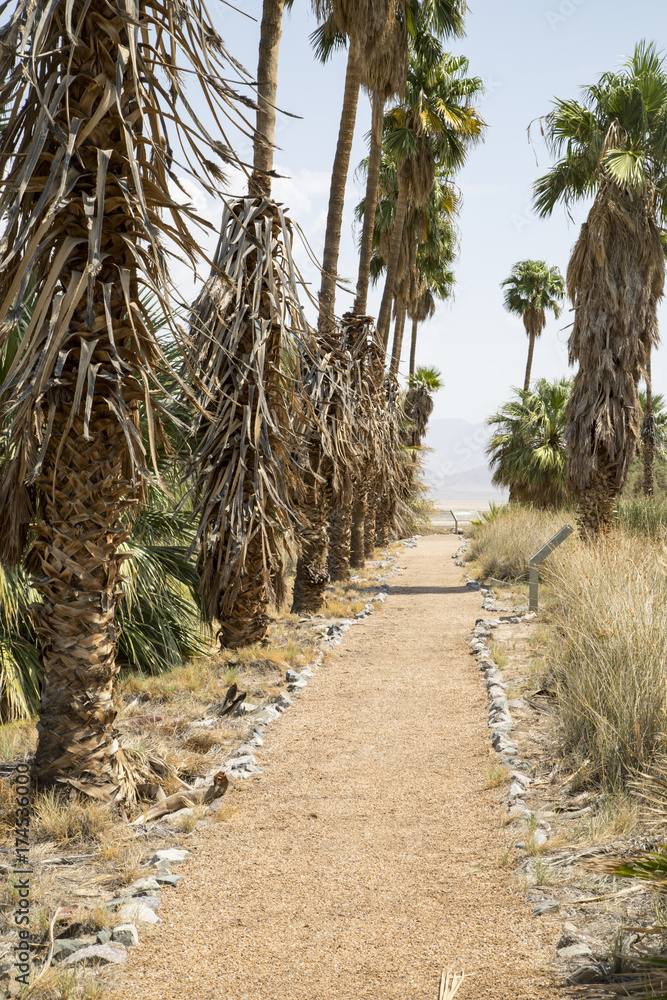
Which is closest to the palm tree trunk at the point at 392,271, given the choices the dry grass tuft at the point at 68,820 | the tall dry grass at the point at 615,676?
the tall dry grass at the point at 615,676

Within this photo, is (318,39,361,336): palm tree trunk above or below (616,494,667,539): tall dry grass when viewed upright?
above

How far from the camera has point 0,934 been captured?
120 inches

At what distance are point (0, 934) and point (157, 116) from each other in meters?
3.99

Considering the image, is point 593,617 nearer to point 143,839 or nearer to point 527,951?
point 527,951

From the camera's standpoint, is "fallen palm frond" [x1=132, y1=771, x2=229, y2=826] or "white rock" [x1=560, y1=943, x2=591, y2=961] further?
"fallen palm frond" [x1=132, y1=771, x2=229, y2=826]

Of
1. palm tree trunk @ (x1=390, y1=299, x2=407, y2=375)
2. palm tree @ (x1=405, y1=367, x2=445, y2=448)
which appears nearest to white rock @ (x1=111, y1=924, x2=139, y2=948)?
palm tree trunk @ (x1=390, y1=299, x2=407, y2=375)

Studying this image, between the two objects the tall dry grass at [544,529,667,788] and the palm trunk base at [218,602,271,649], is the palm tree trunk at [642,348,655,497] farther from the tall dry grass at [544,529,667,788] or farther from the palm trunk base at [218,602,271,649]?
the tall dry grass at [544,529,667,788]

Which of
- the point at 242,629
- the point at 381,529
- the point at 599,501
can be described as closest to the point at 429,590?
the point at 599,501

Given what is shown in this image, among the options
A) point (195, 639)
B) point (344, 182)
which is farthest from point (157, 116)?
point (344, 182)

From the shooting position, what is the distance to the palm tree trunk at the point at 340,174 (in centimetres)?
1277

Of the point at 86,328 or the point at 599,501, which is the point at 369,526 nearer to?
the point at 599,501

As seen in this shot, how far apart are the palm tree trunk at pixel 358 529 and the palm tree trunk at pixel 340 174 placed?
495cm

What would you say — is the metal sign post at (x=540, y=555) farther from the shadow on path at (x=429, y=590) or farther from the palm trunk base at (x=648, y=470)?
the palm trunk base at (x=648, y=470)

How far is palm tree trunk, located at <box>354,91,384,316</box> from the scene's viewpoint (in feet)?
49.8
